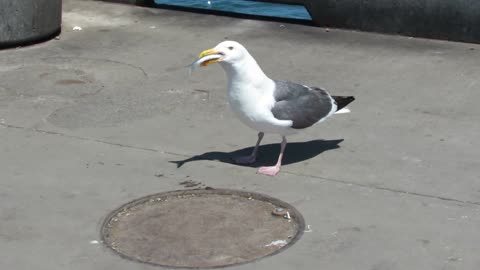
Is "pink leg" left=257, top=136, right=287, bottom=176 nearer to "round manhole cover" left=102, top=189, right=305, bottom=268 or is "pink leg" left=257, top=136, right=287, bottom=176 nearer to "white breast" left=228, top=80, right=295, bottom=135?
"white breast" left=228, top=80, right=295, bottom=135

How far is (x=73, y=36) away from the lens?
11938 millimetres

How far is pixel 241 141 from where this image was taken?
28.0 feet

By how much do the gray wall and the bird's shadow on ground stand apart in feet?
13.6

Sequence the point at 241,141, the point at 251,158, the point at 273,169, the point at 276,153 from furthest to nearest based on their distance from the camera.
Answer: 1. the point at 241,141
2. the point at 276,153
3. the point at 251,158
4. the point at 273,169

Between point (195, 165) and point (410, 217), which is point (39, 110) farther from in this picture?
point (410, 217)

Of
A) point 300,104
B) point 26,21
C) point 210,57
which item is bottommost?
point 26,21

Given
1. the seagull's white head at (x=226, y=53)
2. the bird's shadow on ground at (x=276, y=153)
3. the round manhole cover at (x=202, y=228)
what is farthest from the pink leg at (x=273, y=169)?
the seagull's white head at (x=226, y=53)

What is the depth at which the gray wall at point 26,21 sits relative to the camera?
37.1ft

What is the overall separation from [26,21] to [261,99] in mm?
4781

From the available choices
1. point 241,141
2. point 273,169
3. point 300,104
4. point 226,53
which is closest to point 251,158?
point 273,169

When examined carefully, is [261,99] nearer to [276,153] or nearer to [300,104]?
[300,104]

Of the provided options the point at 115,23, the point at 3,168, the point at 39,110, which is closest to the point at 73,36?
the point at 115,23

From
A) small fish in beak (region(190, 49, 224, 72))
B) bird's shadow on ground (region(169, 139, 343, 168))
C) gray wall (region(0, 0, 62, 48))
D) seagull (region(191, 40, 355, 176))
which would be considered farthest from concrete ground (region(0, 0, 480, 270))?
small fish in beak (region(190, 49, 224, 72))

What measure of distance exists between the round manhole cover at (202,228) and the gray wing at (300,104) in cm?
78
